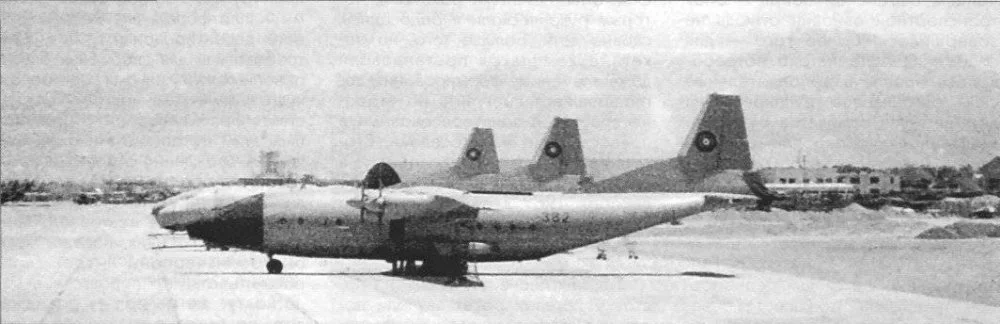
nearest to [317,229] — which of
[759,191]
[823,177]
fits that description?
[759,191]

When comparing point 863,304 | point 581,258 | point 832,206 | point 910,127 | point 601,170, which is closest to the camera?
point 863,304

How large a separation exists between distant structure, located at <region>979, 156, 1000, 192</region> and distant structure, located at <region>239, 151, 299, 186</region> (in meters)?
27.6

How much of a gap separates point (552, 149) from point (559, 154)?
0.49 m

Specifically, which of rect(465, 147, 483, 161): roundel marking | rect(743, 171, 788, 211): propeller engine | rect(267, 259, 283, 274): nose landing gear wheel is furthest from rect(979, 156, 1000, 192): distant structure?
rect(465, 147, 483, 161): roundel marking

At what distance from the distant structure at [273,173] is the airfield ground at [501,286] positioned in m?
5.25

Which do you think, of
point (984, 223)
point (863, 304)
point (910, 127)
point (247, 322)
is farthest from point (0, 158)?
point (984, 223)

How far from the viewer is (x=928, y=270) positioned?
3209 cm

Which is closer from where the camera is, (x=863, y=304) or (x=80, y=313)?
(x=80, y=313)

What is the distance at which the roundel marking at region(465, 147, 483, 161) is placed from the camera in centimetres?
6019

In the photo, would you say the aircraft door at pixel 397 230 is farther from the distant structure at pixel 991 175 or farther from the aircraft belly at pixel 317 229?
the distant structure at pixel 991 175

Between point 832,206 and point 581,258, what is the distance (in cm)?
6290

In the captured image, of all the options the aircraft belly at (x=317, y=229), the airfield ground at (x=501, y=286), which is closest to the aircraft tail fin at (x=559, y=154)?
the airfield ground at (x=501, y=286)

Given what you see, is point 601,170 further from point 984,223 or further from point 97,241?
point 97,241

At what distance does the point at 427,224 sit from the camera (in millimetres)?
29281
